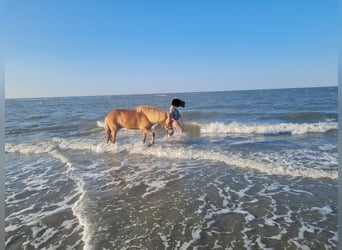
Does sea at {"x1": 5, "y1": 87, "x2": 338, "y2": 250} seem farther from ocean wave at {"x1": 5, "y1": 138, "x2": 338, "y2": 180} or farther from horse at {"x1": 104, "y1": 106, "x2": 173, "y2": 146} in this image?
horse at {"x1": 104, "y1": 106, "x2": 173, "y2": 146}

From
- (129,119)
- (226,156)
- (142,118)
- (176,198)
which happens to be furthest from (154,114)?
(176,198)

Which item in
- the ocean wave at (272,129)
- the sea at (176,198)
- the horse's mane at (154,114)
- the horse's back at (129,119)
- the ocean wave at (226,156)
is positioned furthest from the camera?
the ocean wave at (272,129)

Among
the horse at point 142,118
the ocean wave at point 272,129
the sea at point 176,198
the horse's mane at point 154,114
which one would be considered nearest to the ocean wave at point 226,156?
the sea at point 176,198

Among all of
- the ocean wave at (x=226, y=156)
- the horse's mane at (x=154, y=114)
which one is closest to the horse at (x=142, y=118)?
the horse's mane at (x=154, y=114)

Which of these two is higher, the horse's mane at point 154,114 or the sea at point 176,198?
the horse's mane at point 154,114

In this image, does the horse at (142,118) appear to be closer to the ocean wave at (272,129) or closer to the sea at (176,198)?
the sea at (176,198)

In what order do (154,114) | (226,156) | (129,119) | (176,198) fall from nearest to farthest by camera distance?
(176,198) < (226,156) < (154,114) < (129,119)

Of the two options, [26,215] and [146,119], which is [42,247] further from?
[146,119]

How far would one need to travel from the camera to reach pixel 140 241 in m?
3.74

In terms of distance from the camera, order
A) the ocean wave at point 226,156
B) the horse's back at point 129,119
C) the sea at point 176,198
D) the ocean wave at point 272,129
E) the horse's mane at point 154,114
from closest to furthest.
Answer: the sea at point 176,198 < the ocean wave at point 226,156 < the horse's mane at point 154,114 < the horse's back at point 129,119 < the ocean wave at point 272,129

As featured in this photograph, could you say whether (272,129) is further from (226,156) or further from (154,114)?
(154,114)

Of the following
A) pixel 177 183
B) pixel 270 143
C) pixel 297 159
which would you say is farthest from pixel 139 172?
pixel 270 143

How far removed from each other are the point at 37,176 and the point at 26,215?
275cm

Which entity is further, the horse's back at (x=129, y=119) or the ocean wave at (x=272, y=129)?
the ocean wave at (x=272, y=129)
